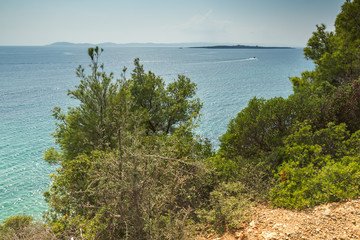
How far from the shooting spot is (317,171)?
832cm

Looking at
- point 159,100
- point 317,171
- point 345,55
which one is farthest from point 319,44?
point 317,171

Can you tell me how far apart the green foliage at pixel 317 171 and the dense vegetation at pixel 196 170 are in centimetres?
3

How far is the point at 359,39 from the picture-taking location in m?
17.5

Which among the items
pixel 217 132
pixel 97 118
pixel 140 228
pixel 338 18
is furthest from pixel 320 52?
pixel 140 228

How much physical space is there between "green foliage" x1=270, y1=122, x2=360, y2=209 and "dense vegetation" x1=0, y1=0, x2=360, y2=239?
0.10 ft

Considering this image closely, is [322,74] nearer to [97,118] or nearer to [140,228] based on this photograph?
[97,118]

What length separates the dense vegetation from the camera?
635cm

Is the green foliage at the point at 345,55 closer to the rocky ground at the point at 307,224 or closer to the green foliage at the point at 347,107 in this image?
the green foliage at the point at 347,107

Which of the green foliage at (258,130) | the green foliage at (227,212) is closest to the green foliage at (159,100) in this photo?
the green foliage at (258,130)

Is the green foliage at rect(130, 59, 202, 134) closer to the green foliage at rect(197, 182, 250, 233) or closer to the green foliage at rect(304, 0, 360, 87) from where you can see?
the green foliage at rect(304, 0, 360, 87)

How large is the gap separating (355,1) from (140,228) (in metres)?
23.0

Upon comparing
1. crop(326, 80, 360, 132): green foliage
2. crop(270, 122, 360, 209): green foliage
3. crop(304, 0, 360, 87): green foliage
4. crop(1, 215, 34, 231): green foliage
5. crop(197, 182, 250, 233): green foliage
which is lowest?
crop(1, 215, 34, 231): green foliage

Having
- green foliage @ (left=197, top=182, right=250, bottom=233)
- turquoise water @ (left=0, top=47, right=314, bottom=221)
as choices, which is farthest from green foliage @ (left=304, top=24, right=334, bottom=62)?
green foliage @ (left=197, top=182, right=250, bottom=233)

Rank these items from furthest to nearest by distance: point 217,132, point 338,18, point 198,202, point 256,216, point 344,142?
1. point 217,132
2. point 338,18
3. point 344,142
4. point 198,202
5. point 256,216
